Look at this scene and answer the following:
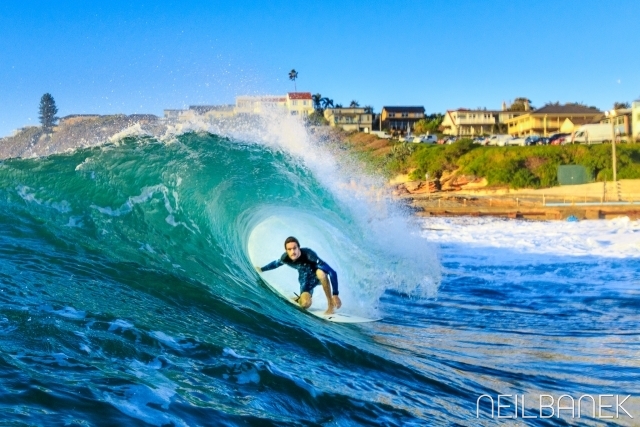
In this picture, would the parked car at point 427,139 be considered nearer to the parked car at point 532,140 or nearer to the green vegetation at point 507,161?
the green vegetation at point 507,161

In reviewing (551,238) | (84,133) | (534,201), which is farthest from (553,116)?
(84,133)

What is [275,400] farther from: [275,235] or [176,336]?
[275,235]

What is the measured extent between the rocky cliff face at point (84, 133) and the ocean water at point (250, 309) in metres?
0.87

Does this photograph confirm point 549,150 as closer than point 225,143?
No

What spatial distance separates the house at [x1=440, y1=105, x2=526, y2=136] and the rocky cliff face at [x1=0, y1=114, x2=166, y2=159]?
74593 millimetres

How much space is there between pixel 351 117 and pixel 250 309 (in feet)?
315

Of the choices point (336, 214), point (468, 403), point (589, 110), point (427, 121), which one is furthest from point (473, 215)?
point (427, 121)

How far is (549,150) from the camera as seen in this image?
2419 inches

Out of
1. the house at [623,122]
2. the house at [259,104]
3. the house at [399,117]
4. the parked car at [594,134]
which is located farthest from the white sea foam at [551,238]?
the house at [399,117]

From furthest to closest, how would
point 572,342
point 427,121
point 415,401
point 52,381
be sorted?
point 427,121, point 572,342, point 415,401, point 52,381

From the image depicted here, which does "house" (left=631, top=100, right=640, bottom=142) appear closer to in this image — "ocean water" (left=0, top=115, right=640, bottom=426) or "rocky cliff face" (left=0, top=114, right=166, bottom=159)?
"ocean water" (left=0, top=115, right=640, bottom=426)

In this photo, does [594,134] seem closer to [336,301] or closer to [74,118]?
[74,118]

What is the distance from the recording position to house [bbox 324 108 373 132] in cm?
9981

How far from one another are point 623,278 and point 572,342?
7038mm
